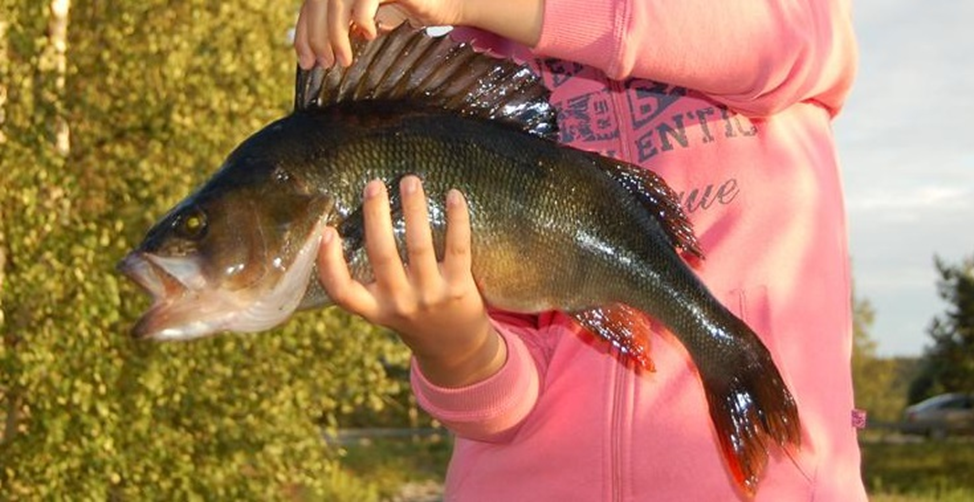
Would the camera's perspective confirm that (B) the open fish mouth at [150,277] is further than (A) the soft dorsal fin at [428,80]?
No

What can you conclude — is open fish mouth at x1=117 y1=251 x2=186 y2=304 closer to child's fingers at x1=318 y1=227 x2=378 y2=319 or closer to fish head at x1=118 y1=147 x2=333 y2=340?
fish head at x1=118 y1=147 x2=333 y2=340

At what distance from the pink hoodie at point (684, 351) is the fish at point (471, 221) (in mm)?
260

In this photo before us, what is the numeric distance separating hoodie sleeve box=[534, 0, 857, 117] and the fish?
0.18 m

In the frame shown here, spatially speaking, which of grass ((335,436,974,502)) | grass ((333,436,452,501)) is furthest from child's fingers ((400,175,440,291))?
grass ((333,436,452,501))

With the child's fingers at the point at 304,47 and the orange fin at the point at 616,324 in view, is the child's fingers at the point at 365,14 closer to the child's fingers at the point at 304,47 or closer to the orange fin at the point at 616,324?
the child's fingers at the point at 304,47

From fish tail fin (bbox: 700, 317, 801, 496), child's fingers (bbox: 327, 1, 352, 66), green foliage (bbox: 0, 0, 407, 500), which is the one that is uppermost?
child's fingers (bbox: 327, 1, 352, 66)

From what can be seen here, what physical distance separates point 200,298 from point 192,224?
15cm

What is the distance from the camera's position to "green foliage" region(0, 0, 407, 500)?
10102 mm

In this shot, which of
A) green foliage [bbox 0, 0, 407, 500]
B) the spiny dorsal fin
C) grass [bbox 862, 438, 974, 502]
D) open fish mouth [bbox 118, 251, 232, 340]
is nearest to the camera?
open fish mouth [bbox 118, 251, 232, 340]

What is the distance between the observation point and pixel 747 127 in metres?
3.14

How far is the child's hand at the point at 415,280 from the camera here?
254 cm

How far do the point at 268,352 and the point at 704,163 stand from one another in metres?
8.93

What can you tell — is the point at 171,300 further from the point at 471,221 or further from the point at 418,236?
the point at 471,221

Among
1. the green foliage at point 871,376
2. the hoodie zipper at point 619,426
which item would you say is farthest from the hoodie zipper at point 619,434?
the green foliage at point 871,376
